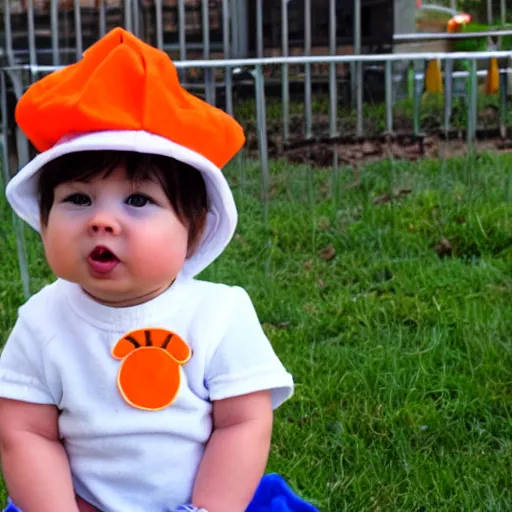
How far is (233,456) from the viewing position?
5.69 ft

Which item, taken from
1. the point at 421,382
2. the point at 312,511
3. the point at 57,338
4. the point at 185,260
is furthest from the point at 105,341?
the point at 421,382

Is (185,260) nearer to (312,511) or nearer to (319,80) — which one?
(312,511)

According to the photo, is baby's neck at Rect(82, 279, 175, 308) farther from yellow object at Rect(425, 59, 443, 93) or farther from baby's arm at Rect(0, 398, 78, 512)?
yellow object at Rect(425, 59, 443, 93)

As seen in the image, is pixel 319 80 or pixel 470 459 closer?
pixel 470 459

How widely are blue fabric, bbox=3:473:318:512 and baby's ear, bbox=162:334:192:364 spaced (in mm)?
324

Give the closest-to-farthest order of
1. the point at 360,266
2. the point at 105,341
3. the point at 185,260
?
the point at 105,341
the point at 185,260
the point at 360,266

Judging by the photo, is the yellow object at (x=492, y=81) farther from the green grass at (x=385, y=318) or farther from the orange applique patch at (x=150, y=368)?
the orange applique patch at (x=150, y=368)

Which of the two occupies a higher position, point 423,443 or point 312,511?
point 312,511

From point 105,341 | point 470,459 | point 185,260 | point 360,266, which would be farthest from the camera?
point 360,266

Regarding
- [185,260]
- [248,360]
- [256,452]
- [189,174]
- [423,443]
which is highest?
[189,174]

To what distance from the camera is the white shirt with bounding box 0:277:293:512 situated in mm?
1726

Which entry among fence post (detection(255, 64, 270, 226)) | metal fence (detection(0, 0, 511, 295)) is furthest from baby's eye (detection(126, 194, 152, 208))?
metal fence (detection(0, 0, 511, 295))

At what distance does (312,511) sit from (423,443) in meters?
0.98

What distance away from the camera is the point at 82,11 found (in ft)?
21.3
